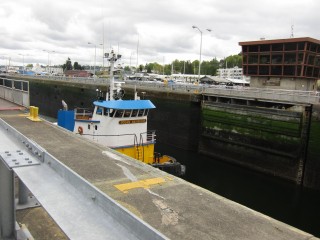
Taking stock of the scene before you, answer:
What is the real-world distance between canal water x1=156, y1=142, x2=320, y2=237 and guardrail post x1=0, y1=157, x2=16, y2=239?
47.9 ft

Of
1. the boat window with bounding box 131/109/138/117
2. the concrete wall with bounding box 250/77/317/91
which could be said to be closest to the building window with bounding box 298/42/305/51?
the concrete wall with bounding box 250/77/317/91

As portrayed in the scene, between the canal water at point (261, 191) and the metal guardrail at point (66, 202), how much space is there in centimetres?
1466

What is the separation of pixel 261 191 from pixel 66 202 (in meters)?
18.8

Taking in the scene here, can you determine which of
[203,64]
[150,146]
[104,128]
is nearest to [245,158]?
[150,146]

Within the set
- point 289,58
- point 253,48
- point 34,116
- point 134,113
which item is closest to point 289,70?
point 289,58

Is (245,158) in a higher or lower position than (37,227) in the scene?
lower

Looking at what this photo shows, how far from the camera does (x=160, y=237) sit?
2.53 m

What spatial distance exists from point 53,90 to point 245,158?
43.5 meters

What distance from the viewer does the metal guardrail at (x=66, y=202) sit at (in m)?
2.77

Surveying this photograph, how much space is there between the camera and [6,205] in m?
4.20

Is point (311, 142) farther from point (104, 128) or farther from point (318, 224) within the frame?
point (104, 128)

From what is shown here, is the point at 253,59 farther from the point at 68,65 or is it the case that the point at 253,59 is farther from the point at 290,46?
the point at 68,65

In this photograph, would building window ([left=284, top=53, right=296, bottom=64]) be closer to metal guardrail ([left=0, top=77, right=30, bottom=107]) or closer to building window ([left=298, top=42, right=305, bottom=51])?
building window ([left=298, top=42, right=305, bottom=51])

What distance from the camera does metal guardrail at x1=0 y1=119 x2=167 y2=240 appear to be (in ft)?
9.10
